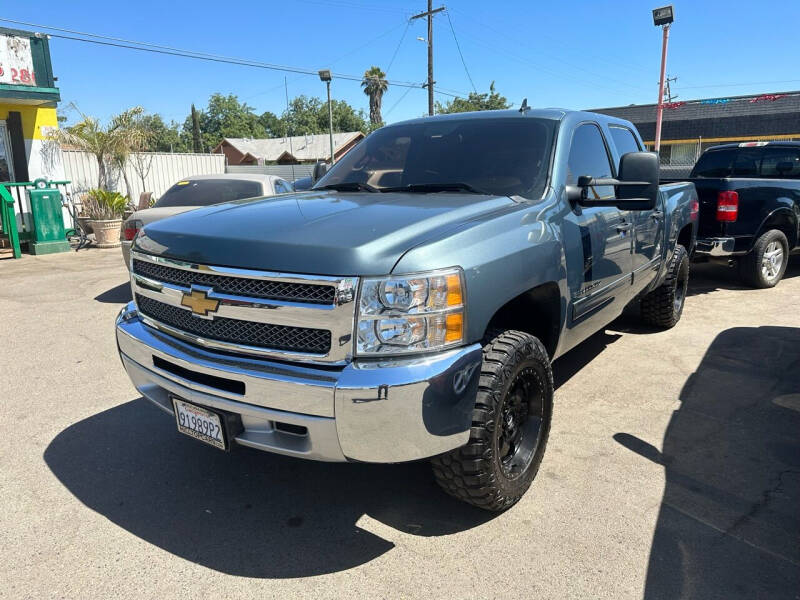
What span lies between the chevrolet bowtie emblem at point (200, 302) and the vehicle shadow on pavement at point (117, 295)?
17.5 feet

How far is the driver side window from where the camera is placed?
3629mm

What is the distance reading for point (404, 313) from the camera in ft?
7.40

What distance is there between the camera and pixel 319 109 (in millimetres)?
88562

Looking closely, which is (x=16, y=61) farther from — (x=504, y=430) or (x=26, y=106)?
(x=504, y=430)

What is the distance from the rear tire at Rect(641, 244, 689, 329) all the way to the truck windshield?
2673 mm

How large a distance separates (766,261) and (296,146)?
5053 centimetres

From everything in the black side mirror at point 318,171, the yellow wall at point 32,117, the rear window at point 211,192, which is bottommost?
the rear window at point 211,192

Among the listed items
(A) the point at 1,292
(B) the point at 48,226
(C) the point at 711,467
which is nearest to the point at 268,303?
(C) the point at 711,467

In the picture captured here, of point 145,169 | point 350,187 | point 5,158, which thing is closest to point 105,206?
point 5,158

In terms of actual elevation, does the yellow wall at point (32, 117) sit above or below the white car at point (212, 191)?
above

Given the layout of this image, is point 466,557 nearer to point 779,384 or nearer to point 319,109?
point 779,384

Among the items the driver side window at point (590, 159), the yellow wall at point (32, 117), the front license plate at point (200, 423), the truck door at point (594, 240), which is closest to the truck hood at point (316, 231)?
the truck door at point (594, 240)

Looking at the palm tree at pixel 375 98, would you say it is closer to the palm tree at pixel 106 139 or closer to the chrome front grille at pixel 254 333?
the palm tree at pixel 106 139

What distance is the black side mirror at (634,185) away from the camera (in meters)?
3.34
